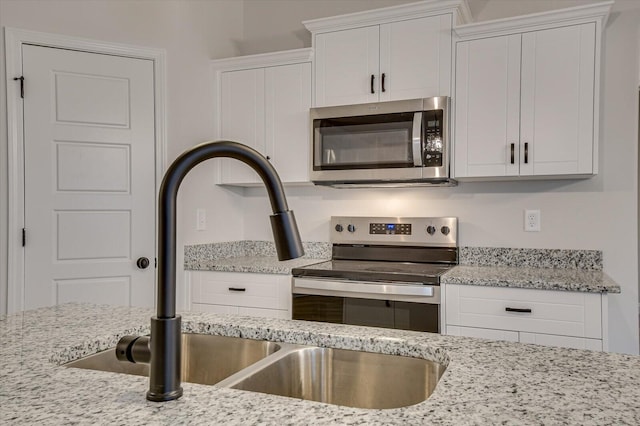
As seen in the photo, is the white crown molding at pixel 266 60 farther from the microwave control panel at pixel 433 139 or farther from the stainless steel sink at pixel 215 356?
the stainless steel sink at pixel 215 356

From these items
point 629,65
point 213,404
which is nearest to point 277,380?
point 213,404

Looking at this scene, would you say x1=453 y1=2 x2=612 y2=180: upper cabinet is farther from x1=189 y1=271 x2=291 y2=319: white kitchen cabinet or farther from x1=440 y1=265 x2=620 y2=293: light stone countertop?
x1=189 y1=271 x2=291 y2=319: white kitchen cabinet

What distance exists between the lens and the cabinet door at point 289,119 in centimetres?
301

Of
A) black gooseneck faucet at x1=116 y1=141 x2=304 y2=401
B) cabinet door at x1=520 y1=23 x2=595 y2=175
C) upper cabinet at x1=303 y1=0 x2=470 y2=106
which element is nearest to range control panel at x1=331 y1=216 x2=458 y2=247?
cabinet door at x1=520 y1=23 x2=595 y2=175

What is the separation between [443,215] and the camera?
2965mm

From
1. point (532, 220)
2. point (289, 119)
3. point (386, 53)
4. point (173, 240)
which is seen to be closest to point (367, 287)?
point (532, 220)

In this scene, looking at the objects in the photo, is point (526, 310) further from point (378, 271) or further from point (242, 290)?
point (242, 290)

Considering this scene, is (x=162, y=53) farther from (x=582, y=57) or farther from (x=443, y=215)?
(x=582, y=57)

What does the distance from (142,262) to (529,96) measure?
230cm

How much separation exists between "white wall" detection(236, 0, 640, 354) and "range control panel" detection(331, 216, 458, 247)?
82 millimetres

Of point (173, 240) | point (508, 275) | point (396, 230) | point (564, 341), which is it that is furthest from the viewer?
point (396, 230)

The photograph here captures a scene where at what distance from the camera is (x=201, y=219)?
3.20m

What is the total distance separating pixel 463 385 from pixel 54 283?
2495mm

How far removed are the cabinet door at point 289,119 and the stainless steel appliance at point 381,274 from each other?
45 centimetres
